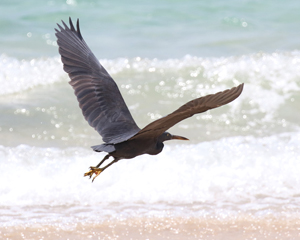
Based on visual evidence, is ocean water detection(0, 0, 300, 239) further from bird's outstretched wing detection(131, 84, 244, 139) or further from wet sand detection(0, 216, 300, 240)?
bird's outstretched wing detection(131, 84, 244, 139)

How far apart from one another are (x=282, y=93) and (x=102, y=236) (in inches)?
200

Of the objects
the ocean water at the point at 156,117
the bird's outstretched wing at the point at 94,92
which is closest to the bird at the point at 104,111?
the bird's outstretched wing at the point at 94,92

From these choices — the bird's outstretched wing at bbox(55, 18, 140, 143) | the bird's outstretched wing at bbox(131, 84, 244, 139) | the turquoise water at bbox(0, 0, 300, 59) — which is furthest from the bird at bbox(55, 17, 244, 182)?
the turquoise water at bbox(0, 0, 300, 59)

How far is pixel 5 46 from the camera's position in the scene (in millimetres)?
10367

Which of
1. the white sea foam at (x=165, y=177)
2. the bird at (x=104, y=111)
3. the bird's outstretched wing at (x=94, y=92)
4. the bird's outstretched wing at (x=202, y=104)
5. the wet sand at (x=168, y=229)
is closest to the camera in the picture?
the bird's outstretched wing at (x=202, y=104)

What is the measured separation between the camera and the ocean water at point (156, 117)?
5168 mm

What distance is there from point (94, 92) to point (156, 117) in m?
3.36

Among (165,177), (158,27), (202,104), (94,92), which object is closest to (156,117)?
(165,177)

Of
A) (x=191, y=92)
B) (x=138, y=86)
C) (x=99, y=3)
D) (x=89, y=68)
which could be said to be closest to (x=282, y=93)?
(x=191, y=92)

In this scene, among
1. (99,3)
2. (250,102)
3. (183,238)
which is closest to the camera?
(183,238)

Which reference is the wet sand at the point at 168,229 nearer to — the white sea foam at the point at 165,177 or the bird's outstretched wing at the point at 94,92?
the white sea foam at the point at 165,177

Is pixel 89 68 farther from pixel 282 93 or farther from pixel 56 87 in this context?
pixel 282 93

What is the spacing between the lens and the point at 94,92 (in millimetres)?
4879

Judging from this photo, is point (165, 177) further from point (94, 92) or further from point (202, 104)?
point (202, 104)
